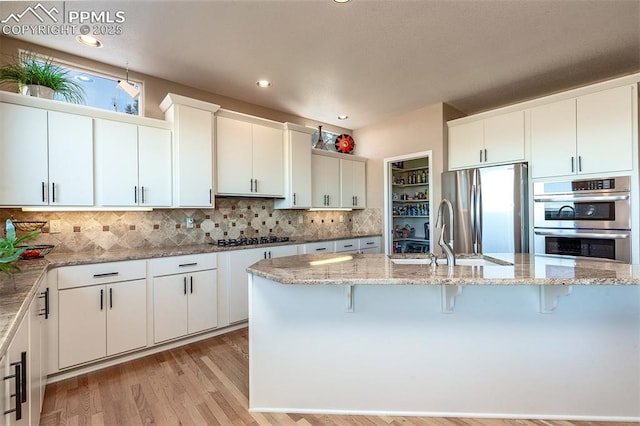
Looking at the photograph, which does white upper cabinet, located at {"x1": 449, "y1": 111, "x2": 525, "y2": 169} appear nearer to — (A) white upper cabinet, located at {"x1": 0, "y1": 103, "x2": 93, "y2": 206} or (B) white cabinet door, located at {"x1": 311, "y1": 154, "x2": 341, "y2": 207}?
(B) white cabinet door, located at {"x1": 311, "y1": 154, "x2": 341, "y2": 207}

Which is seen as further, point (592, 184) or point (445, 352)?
point (592, 184)

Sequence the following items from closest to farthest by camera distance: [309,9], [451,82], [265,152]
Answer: [309,9]
[451,82]
[265,152]

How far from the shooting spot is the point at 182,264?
112 inches

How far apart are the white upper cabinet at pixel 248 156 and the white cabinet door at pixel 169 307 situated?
108 cm

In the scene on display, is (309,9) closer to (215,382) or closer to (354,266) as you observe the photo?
(354,266)

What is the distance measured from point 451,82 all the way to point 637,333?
108 inches

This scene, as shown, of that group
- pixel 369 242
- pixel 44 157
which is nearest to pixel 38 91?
pixel 44 157

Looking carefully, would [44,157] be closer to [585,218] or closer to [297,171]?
[297,171]

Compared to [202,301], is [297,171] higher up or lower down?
higher up

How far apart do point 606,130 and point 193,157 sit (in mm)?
4055

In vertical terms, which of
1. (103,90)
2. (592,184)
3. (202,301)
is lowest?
(202,301)

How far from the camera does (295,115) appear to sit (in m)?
4.47

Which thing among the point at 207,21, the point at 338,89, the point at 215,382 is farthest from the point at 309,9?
the point at 215,382

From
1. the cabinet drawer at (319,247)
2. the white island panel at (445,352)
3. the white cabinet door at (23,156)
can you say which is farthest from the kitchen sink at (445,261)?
the white cabinet door at (23,156)
